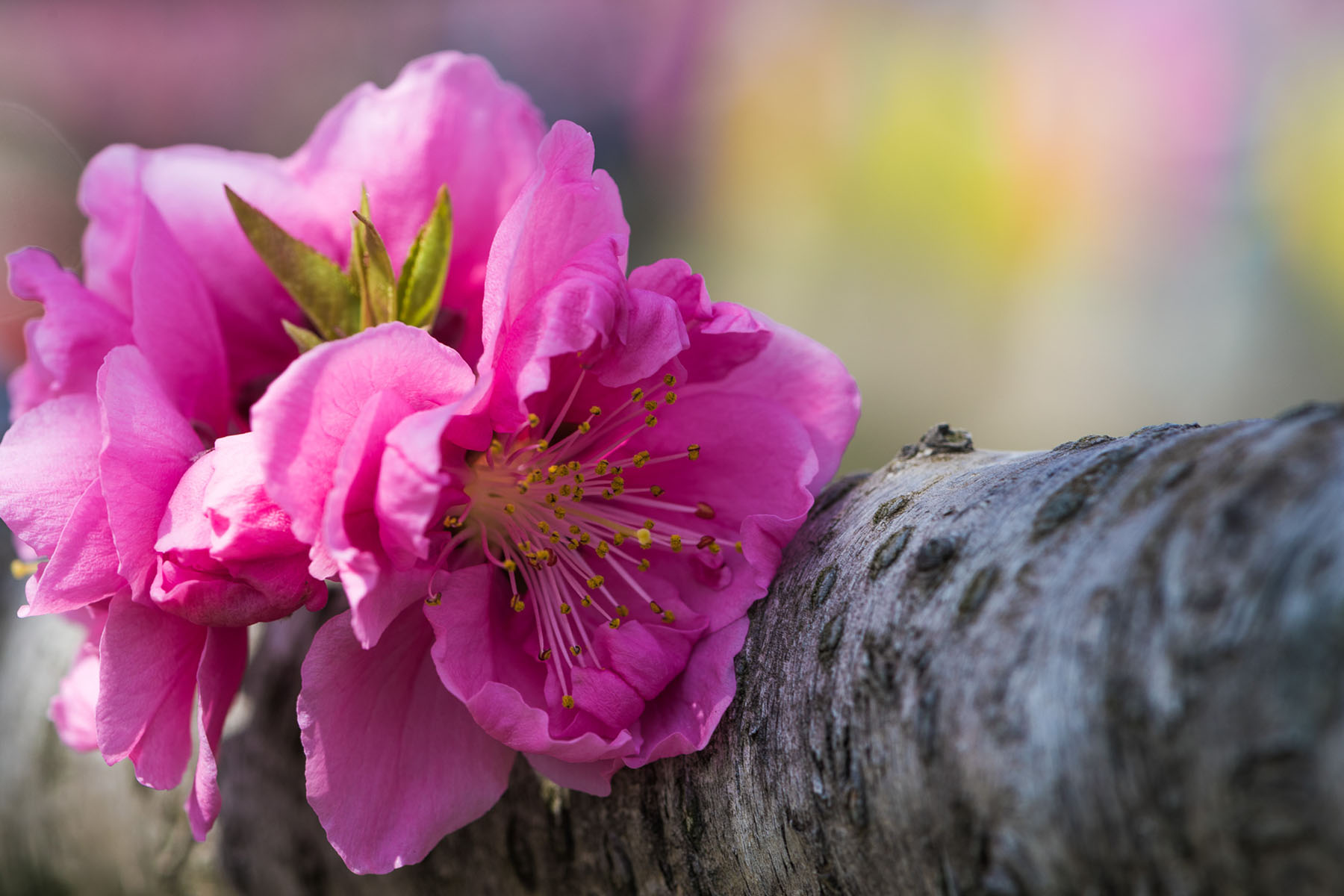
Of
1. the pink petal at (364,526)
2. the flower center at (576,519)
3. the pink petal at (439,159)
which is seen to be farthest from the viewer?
the pink petal at (439,159)

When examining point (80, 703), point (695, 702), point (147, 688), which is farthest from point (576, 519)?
point (80, 703)

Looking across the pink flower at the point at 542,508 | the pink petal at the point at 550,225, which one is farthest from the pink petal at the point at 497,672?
the pink petal at the point at 550,225

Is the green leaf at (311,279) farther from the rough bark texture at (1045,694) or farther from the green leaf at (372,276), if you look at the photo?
the rough bark texture at (1045,694)

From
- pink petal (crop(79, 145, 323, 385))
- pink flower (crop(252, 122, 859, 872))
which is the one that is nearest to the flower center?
pink flower (crop(252, 122, 859, 872))

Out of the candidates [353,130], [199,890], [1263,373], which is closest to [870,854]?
[353,130]

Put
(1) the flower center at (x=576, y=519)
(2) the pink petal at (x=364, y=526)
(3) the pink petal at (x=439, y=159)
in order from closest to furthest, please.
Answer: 1. (2) the pink petal at (x=364, y=526)
2. (1) the flower center at (x=576, y=519)
3. (3) the pink petal at (x=439, y=159)

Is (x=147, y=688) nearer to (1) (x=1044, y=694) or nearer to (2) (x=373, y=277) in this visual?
(2) (x=373, y=277)

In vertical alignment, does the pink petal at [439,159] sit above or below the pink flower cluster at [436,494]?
above
